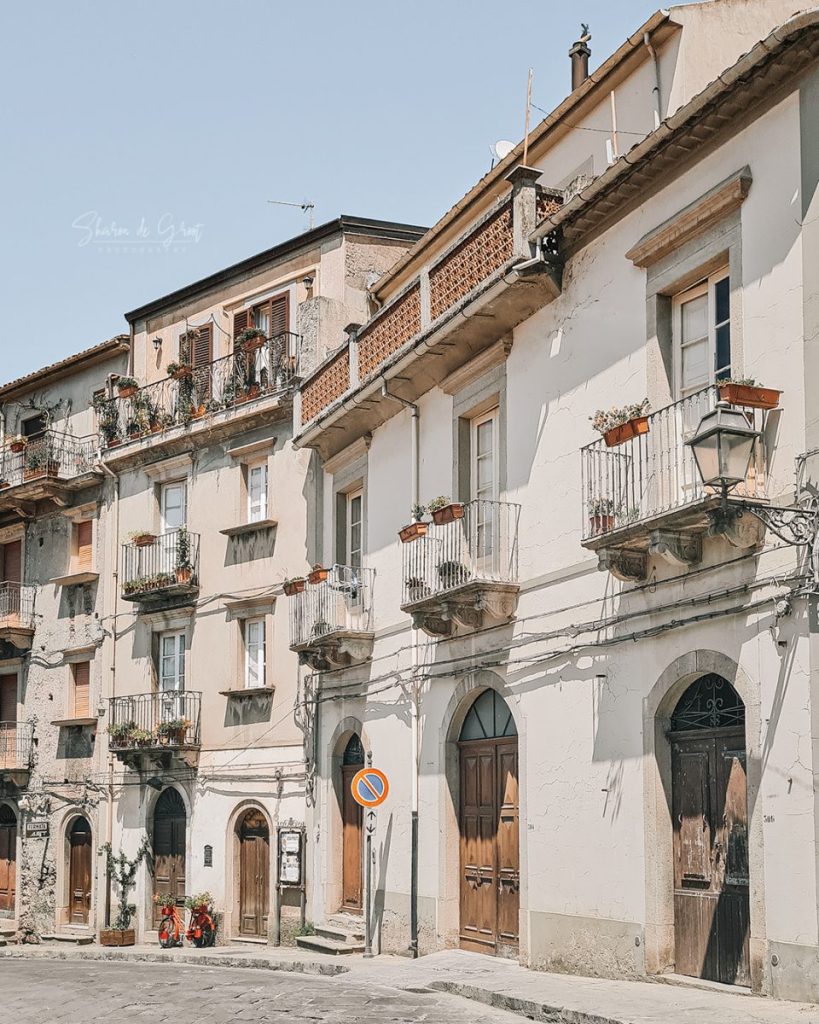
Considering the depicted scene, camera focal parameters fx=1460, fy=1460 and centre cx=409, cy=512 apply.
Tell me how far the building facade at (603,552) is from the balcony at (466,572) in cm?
4

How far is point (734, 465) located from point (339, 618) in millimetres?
10288

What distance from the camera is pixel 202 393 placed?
27.0 metres

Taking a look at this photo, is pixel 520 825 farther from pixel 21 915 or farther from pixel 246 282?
pixel 21 915

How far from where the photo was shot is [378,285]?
922 inches

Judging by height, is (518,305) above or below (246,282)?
below

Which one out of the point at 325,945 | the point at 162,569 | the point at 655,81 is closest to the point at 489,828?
the point at 325,945

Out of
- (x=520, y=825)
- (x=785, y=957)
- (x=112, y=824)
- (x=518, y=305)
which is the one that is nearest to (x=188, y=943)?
(x=112, y=824)

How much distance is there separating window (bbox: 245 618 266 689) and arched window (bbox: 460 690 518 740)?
23.9 ft

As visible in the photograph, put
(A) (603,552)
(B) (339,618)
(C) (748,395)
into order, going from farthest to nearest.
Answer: (B) (339,618), (A) (603,552), (C) (748,395)

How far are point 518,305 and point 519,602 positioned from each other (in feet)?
10.9

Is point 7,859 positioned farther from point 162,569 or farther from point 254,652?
point 254,652

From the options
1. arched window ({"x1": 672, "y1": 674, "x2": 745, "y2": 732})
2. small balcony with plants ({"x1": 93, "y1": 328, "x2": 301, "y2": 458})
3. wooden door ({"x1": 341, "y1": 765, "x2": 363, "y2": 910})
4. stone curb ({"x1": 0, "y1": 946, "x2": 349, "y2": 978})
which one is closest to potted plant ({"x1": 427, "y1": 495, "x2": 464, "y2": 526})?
arched window ({"x1": 672, "y1": 674, "x2": 745, "y2": 732})

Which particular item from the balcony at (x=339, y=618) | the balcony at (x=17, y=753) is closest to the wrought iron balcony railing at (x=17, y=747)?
the balcony at (x=17, y=753)

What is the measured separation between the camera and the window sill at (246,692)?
944 inches
